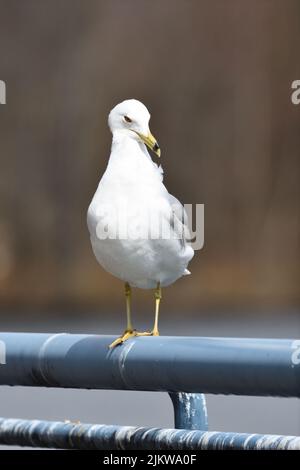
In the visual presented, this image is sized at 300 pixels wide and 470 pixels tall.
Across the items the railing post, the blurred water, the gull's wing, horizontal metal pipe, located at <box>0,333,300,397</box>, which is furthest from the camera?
the blurred water

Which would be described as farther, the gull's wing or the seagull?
the gull's wing

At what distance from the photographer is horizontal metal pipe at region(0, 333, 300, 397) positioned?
152 cm

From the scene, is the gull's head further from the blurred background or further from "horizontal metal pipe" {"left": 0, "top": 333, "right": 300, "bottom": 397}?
the blurred background

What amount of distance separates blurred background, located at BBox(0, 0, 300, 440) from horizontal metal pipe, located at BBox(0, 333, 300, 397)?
635cm

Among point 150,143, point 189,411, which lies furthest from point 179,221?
point 189,411

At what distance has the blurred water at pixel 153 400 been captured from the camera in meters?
5.74

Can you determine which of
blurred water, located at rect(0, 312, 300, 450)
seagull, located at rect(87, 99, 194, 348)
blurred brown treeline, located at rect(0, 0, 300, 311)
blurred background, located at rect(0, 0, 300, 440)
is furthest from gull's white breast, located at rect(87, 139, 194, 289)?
blurred brown treeline, located at rect(0, 0, 300, 311)

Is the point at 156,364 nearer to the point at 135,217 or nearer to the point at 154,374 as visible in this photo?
the point at 154,374

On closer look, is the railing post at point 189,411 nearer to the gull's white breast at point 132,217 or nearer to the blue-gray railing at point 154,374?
the blue-gray railing at point 154,374

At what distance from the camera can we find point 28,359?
1815 millimetres

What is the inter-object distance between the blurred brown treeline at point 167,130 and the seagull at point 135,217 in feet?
19.4

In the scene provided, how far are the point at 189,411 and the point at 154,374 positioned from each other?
0.16 m

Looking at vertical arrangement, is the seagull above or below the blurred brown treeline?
below

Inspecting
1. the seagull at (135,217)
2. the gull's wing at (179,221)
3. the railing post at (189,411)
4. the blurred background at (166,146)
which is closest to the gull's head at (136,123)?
the seagull at (135,217)
